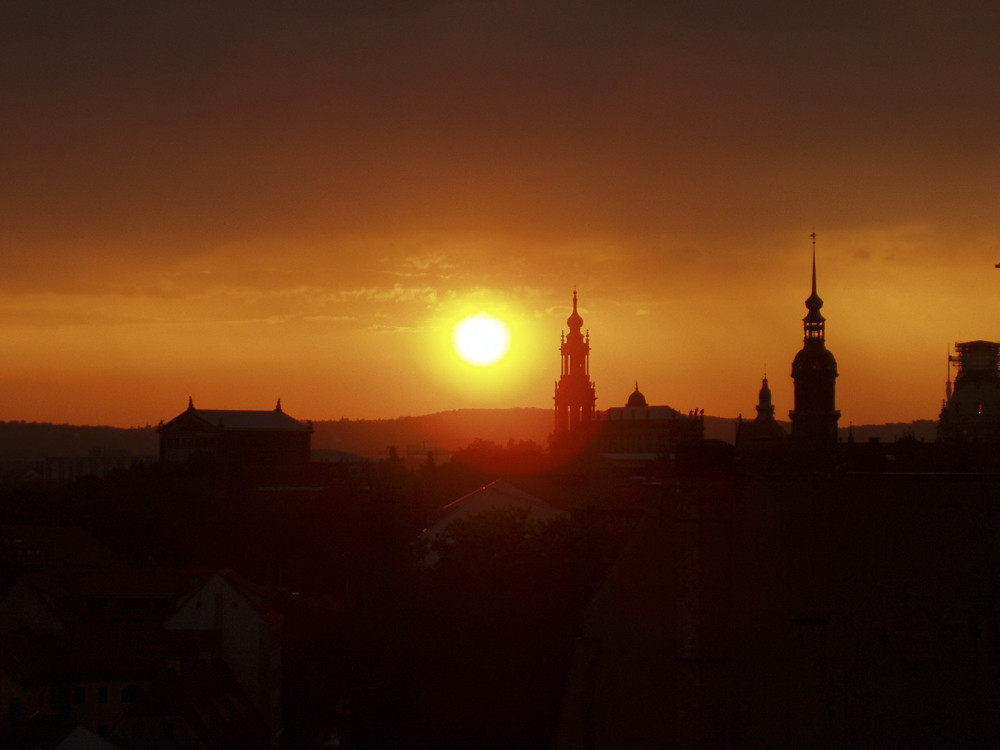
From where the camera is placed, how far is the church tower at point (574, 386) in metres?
120

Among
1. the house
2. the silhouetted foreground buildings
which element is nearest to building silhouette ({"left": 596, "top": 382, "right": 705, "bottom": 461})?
the silhouetted foreground buildings

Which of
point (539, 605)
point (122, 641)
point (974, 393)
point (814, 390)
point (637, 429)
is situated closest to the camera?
point (539, 605)

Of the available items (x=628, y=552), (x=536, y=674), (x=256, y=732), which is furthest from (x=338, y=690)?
(x=628, y=552)

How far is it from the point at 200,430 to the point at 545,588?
81.8 m

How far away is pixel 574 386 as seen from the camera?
121 meters

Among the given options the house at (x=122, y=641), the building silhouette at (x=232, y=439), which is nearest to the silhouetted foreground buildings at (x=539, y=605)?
the house at (x=122, y=641)

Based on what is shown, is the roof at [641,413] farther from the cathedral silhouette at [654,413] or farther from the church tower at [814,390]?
the church tower at [814,390]

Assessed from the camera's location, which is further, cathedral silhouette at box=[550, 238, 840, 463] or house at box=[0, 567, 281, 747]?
cathedral silhouette at box=[550, 238, 840, 463]

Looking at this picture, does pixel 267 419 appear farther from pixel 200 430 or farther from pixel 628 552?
pixel 628 552

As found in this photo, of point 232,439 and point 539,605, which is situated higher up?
point 232,439

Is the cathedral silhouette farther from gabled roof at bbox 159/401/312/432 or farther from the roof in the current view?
gabled roof at bbox 159/401/312/432

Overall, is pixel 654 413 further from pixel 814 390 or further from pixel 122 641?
pixel 122 641

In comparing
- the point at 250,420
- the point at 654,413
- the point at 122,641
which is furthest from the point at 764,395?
the point at 122,641

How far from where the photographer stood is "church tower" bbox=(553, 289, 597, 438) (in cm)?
12006
